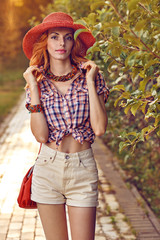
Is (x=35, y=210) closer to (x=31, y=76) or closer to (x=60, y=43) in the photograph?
(x=31, y=76)

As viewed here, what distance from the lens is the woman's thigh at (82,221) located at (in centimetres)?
276

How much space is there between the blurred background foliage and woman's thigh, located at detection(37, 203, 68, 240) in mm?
621

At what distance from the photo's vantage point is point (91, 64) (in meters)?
2.88

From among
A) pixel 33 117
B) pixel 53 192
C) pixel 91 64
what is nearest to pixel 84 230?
pixel 53 192

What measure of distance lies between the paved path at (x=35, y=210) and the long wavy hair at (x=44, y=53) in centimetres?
231

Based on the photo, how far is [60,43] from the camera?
295 centimetres

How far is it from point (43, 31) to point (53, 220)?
137 centimetres

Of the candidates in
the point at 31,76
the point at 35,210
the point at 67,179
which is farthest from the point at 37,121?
the point at 35,210

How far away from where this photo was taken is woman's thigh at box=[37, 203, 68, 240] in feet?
9.24

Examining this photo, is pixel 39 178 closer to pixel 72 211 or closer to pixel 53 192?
pixel 53 192

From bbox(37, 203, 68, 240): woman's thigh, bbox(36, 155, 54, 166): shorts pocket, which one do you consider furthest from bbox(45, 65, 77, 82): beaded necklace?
bbox(37, 203, 68, 240): woman's thigh

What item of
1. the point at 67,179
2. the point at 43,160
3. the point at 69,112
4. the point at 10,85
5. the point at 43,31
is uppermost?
the point at 43,31

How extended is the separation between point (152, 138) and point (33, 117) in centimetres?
234

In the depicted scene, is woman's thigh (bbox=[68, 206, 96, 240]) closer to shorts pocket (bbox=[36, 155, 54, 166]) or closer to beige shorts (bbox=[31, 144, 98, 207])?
beige shorts (bbox=[31, 144, 98, 207])
